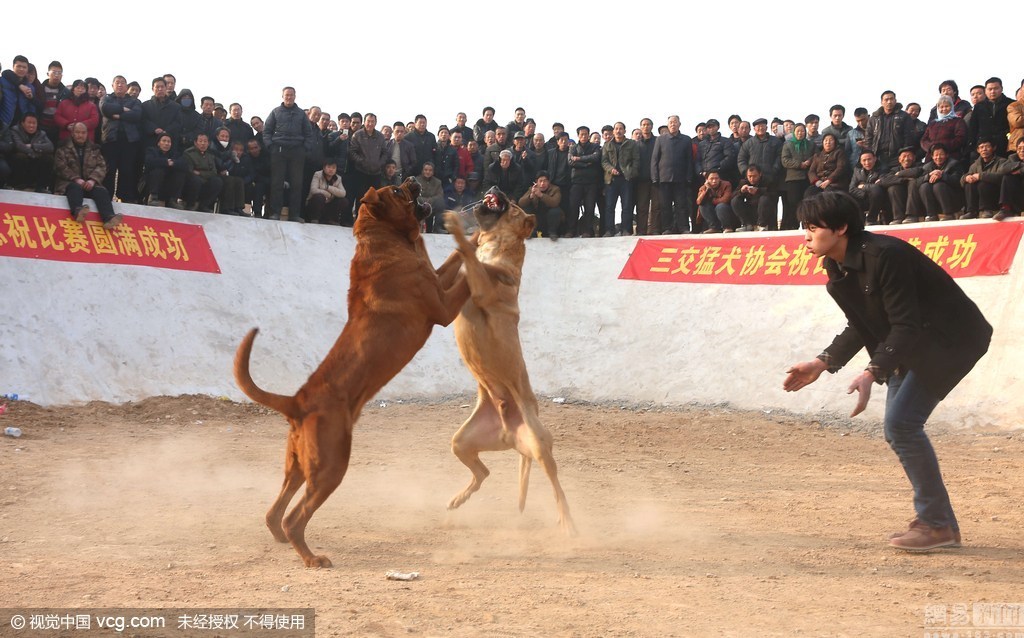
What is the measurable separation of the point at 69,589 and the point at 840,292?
4.76 metres

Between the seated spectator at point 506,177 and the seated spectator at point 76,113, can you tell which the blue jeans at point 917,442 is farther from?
the seated spectator at point 76,113

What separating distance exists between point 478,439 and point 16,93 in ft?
31.2

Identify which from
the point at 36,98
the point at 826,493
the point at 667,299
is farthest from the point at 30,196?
the point at 826,493

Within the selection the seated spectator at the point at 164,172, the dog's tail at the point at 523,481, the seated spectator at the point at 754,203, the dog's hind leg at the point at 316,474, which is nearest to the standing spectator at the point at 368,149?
the seated spectator at the point at 164,172

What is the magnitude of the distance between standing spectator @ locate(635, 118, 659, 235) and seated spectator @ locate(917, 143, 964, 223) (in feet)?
14.8

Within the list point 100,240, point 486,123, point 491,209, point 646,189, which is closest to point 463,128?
point 486,123

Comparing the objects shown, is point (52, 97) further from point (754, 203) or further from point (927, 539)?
point (927, 539)

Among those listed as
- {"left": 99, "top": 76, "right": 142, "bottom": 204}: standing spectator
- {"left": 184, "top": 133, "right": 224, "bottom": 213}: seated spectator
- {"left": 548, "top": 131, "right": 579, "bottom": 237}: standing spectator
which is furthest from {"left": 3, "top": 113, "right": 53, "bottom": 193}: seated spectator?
{"left": 548, "top": 131, "right": 579, "bottom": 237}: standing spectator

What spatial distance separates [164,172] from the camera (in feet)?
45.7

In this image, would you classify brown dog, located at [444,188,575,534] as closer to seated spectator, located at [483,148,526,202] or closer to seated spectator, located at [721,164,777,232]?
seated spectator, located at [721,164,777,232]

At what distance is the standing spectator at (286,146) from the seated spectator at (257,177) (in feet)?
0.55

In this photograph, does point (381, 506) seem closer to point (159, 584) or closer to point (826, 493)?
point (159, 584)

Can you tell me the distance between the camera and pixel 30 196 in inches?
499

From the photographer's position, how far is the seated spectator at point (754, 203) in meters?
14.6
